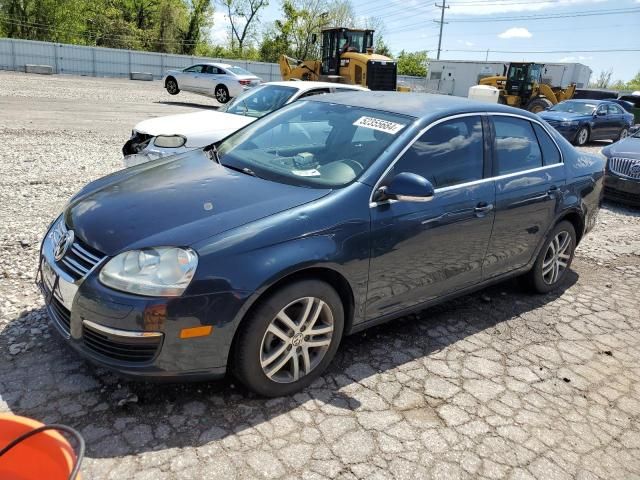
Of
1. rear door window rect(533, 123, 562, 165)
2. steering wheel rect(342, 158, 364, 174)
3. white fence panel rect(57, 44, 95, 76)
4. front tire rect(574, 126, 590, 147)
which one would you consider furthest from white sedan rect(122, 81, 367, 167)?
white fence panel rect(57, 44, 95, 76)

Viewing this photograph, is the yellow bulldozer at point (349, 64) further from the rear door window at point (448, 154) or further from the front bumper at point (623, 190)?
the rear door window at point (448, 154)

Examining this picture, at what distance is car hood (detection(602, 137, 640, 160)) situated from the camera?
879 cm

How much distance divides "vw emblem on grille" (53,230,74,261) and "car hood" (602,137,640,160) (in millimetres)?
8826

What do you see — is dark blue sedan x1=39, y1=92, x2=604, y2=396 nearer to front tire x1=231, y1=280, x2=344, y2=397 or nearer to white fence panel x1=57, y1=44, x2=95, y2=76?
front tire x1=231, y1=280, x2=344, y2=397

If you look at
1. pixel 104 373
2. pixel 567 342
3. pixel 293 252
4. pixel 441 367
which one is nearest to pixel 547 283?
pixel 567 342

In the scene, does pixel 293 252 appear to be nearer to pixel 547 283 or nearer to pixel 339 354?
pixel 339 354

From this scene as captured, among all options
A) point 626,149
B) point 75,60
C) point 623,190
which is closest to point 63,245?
point 623,190

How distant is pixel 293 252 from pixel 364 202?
61 cm

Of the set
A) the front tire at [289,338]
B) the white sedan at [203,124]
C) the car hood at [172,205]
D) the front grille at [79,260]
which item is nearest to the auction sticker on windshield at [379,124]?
the car hood at [172,205]

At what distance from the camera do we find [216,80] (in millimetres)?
20938

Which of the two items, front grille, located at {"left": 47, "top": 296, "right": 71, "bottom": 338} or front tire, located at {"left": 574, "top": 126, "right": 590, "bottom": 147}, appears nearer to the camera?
front grille, located at {"left": 47, "top": 296, "right": 71, "bottom": 338}

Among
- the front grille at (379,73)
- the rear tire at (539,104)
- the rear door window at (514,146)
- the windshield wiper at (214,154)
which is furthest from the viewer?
the rear tire at (539,104)

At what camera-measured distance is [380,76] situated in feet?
61.8

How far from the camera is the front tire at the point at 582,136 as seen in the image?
1652 cm
